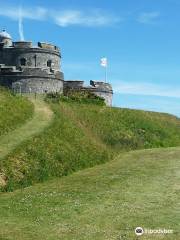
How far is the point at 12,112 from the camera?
143 feet

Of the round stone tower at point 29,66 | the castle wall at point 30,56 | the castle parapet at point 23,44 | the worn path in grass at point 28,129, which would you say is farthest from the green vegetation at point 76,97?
the castle parapet at point 23,44

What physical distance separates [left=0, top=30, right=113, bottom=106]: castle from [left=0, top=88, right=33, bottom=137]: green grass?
12932 mm

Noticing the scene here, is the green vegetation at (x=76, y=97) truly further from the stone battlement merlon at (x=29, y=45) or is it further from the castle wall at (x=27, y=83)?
the stone battlement merlon at (x=29, y=45)

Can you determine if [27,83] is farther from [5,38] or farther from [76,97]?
[5,38]

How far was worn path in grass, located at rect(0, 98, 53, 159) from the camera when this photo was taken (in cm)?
3405

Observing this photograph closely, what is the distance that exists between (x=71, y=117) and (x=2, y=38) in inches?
1140

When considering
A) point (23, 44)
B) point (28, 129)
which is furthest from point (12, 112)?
point (23, 44)

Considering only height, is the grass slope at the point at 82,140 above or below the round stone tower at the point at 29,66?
below

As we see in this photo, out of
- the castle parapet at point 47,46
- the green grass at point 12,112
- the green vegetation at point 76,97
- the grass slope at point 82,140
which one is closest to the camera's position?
the grass slope at point 82,140

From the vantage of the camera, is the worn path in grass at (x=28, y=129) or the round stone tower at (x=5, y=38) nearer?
the worn path in grass at (x=28, y=129)

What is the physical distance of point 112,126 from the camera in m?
51.3

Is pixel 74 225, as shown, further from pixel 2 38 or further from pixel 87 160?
pixel 2 38

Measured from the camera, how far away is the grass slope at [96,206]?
2050 centimetres

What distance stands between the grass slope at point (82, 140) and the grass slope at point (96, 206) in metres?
1.37
